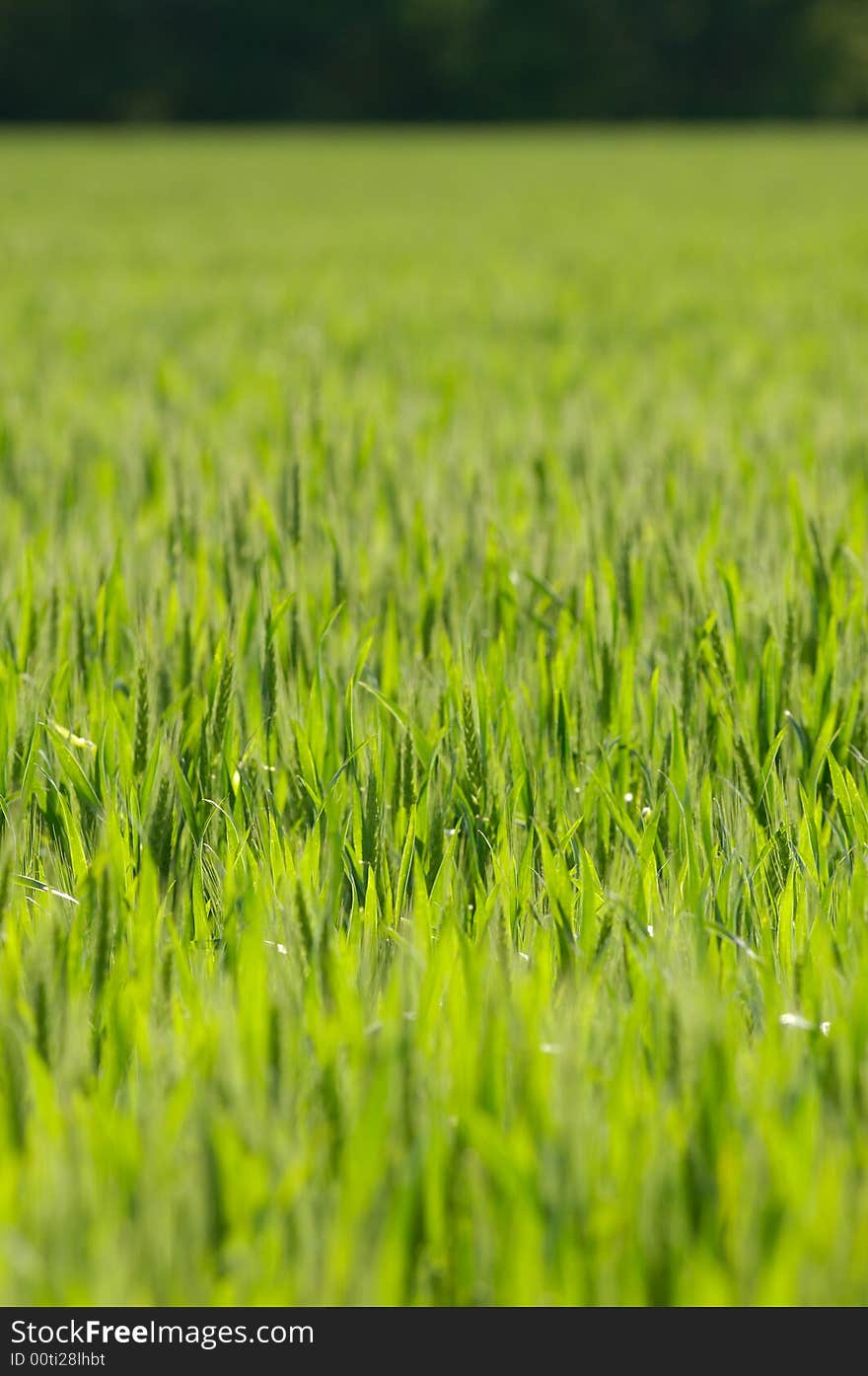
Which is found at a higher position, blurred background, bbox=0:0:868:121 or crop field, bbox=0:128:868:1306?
blurred background, bbox=0:0:868:121

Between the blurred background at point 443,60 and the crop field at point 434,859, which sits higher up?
the blurred background at point 443,60

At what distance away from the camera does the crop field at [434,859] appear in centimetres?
73

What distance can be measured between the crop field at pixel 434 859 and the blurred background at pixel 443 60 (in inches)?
1899

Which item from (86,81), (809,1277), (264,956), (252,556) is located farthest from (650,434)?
(86,81)

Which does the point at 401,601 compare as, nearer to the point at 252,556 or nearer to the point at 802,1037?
the point at 252,556

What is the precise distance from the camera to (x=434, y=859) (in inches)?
48.3

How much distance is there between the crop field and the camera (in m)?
0.73

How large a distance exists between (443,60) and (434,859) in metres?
50.5

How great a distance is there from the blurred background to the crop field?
48232mm

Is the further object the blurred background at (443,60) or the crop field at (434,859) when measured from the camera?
the blurred background at (443,60)

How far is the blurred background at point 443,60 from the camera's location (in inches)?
1817

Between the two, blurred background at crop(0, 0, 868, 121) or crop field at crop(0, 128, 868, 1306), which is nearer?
crop field at crop(0, 128, 868, 1306)

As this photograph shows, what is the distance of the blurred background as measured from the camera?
46156mm
